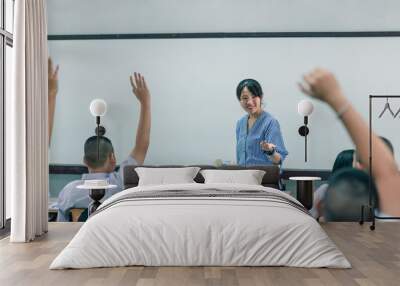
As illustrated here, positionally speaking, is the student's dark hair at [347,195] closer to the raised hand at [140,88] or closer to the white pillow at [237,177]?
the white pillow at [237,177]

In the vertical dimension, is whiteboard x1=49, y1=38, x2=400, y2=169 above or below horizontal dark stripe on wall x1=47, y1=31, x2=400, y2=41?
below

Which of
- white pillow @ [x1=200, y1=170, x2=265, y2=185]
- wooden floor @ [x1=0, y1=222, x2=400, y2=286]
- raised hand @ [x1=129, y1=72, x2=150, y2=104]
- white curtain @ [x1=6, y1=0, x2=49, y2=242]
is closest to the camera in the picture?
wooden floor @ [x1=0, y1=222, x2=400, y2=286]

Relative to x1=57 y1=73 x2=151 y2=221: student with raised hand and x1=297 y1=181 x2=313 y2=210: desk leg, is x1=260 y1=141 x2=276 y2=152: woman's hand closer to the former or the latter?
x1=297 y1=181 x2=313 y2=210: desk leg

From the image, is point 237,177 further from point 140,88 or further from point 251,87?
point 140,88

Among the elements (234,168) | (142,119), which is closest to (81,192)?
(142,119)

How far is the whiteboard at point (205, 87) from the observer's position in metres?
7.50

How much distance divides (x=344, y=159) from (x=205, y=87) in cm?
212

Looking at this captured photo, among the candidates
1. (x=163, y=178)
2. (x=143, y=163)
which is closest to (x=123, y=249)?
(x=163, y=178)

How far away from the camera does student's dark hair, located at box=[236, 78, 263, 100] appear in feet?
24.8

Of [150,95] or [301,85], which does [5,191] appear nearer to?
[150,95]

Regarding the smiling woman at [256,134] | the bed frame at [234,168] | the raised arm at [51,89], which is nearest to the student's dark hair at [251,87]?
the smiling woman at [256,134]

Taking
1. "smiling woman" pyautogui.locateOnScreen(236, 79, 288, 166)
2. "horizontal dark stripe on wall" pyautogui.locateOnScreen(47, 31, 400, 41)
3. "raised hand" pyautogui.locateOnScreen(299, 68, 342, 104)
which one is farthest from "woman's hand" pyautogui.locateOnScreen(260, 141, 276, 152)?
"horizontal dark stripe on wall" pyautogui.locateOnScreen(47, 31, 400, 41)

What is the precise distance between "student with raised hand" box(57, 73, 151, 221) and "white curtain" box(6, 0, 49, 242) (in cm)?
120

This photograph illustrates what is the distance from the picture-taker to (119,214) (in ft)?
16.1
